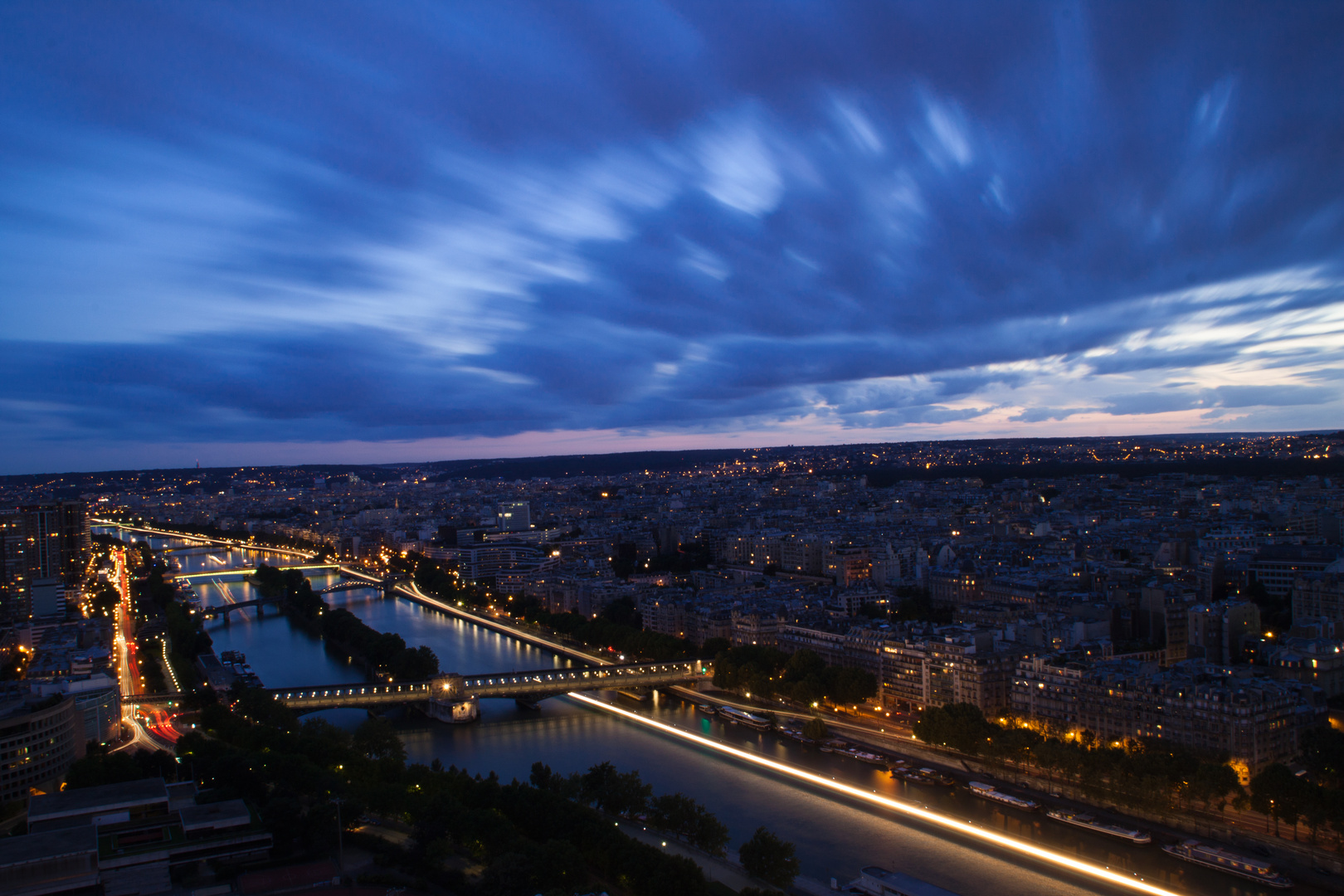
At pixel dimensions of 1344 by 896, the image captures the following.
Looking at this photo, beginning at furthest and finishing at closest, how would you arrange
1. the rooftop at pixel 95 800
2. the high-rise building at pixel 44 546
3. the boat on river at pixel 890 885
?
the high-rise building at pixel 44 546
the rooftop at pixel 95 800
the boat on river at pixel 890 885

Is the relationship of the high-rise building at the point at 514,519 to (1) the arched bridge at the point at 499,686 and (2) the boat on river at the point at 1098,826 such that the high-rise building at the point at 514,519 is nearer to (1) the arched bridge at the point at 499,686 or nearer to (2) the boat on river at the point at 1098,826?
(1) the arched bridge at the point at 499,686

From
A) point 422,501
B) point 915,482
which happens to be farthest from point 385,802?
point 422,501

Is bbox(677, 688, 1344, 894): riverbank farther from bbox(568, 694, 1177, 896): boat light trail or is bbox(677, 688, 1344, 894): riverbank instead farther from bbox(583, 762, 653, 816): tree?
bbox(583, 762, 653, 816): tree

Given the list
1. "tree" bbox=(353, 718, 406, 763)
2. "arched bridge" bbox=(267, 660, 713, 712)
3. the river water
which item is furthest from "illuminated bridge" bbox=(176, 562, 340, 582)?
"tree" bbox=(353, 718, 406, 763)

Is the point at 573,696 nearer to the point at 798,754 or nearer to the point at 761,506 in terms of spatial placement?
the point at 798,754

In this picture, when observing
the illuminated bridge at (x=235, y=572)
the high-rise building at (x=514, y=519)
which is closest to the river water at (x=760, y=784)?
the illuminated bridge at (x=235, y=572)
